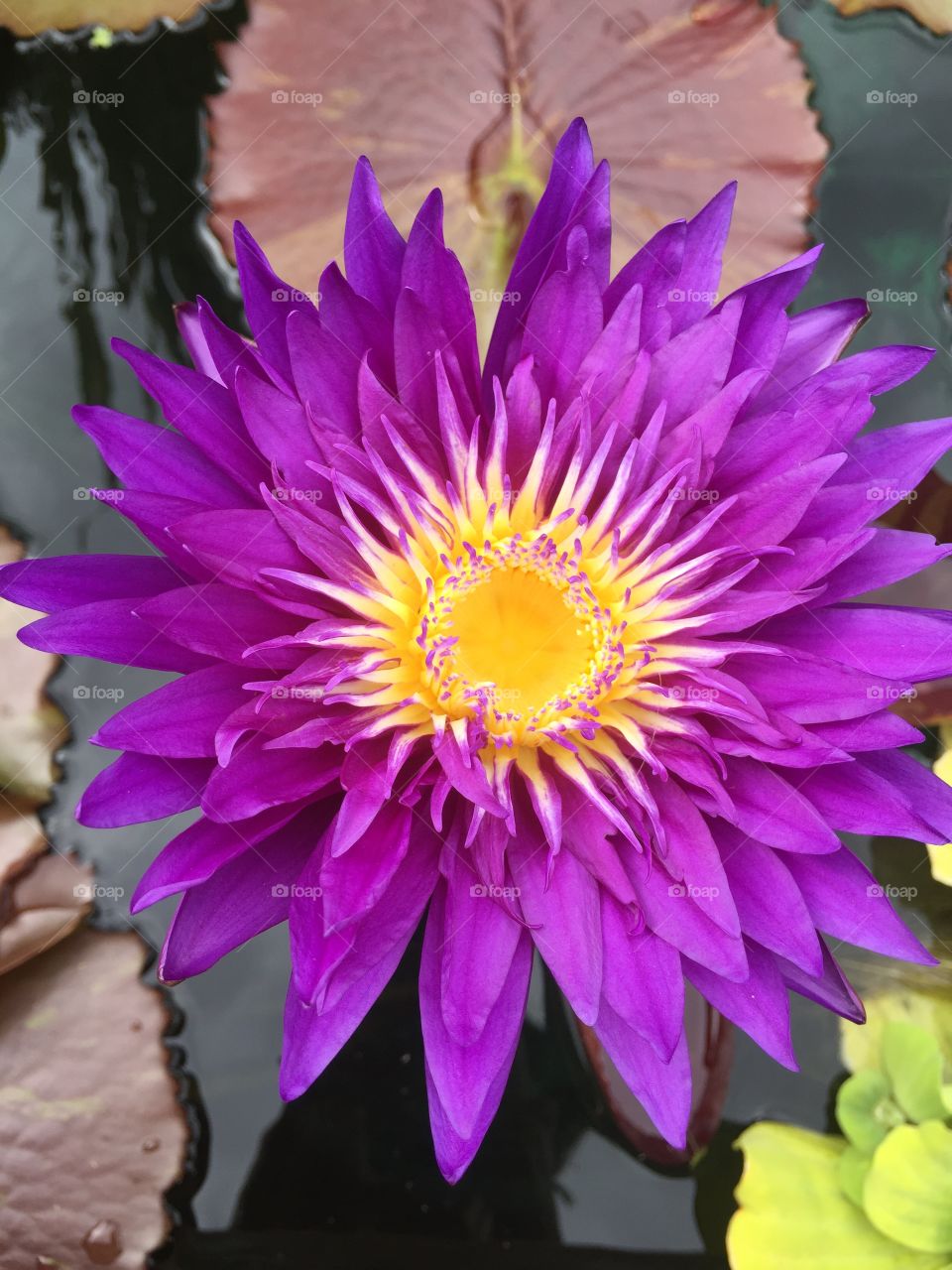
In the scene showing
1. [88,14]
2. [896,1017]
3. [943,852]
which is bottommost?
[896,1017]

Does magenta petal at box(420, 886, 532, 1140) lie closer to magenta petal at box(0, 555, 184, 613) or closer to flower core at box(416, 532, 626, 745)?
flower core at box(416, 532, 626, 745)

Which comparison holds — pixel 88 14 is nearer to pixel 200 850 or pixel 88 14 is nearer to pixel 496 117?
pixel 496 117

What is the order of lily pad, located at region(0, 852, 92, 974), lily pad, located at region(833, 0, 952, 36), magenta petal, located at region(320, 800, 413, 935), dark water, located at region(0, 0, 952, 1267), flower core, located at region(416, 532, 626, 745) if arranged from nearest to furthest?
magenta petal, located at region(320, 800, 413, 935) → flower core, located at region(416, 532, 626, 745) → lily pad, located at region(0, 852, 92, 974) → dark water, located at region(0, 0, 952, 1267) → lily pad, located at region(833, 0, 952, 36)

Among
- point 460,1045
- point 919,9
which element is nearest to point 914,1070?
point 460,1045

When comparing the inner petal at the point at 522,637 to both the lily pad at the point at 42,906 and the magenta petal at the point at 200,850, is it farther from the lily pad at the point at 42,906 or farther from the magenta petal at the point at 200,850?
the lily pad at the point at 42,906

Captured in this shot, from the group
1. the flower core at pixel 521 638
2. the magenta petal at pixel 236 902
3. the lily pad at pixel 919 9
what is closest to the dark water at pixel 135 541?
the lily pad at pixel 919 9

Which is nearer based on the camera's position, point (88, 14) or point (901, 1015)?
point (901, 1015)

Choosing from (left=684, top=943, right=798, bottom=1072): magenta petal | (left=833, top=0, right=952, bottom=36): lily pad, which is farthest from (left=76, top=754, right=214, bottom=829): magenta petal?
(left=833, top=0, right=952, bottom=36): lily pad
